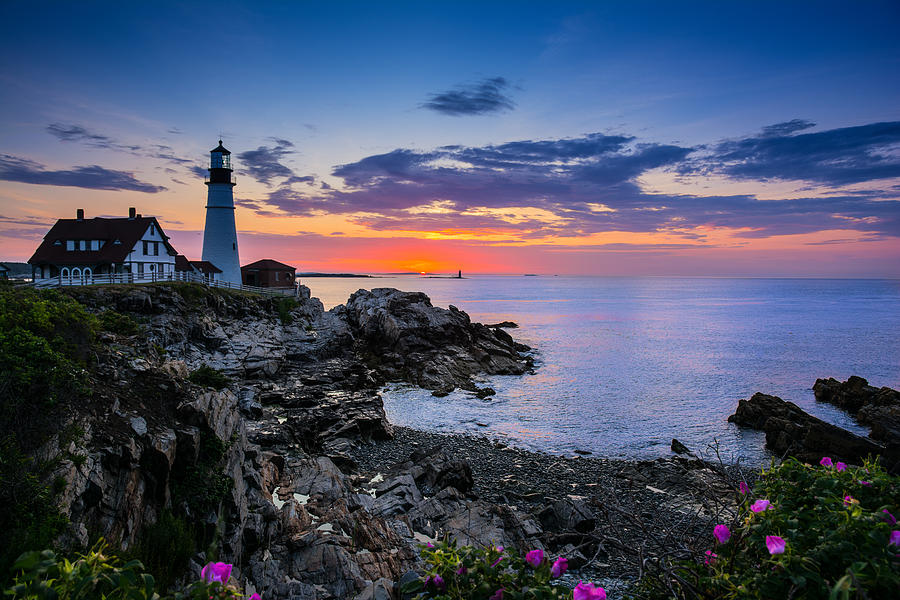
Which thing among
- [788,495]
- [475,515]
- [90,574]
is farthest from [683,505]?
[90,574]

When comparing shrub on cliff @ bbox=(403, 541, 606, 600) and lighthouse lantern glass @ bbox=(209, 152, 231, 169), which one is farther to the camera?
lighthouse lantern glass @ bbox=(209, 152, 231, 169)

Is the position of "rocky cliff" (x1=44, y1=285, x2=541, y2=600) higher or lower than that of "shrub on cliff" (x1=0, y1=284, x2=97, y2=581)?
lower

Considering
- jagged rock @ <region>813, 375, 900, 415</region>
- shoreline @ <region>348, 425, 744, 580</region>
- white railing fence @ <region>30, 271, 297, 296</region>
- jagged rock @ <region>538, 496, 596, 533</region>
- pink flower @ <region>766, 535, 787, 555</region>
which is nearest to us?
pink flower @ <region>766, 535, 787, 555</region>

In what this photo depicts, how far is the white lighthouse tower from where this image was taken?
178 ft

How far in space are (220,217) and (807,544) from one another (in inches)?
2379

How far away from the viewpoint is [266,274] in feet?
207

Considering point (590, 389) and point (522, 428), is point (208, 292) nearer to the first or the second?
point (522, 428)

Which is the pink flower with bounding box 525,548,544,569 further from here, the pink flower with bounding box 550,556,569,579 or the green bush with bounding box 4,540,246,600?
the green bush with bounding box 4,540,246,600

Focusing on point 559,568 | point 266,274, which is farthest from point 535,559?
point 266,274

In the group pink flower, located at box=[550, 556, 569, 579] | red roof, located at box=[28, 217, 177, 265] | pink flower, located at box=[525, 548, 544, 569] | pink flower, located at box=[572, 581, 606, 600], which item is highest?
red roof, located at box=[28, 217, 177, 265]

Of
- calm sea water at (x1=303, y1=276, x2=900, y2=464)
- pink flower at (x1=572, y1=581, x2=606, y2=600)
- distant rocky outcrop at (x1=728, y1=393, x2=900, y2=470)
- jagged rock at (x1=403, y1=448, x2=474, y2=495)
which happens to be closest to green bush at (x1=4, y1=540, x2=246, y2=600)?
pink flower at (x1=572, y1=581, x2=606, y2=600)

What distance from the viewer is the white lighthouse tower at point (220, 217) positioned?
54.3m

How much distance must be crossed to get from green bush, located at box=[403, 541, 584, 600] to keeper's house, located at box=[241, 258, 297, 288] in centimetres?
6361

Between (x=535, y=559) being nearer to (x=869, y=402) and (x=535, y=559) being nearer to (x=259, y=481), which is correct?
(x=259, y=481)
